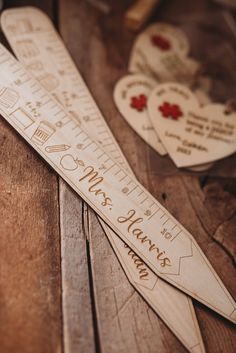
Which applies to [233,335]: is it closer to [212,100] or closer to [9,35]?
[212,100]

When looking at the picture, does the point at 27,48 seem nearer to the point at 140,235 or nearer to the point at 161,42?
the point at 161,42

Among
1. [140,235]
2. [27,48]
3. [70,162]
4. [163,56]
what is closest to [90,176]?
[70,162]

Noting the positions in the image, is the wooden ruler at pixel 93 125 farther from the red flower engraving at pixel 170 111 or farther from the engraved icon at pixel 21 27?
the red flower engraving at pixel 170 111

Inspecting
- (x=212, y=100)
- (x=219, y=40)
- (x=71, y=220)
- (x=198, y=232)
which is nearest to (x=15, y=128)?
(x=71, y=220)

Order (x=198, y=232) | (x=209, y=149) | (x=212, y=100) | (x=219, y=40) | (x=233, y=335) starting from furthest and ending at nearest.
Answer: (x=219, y=40), (x=212, y=100), (x=209, y=149), (x=198, y=232), (x=233, y=335)

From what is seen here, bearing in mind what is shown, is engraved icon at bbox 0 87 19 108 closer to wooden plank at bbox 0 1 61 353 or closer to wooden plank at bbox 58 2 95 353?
wooden plank at bbox 0 1 61 353

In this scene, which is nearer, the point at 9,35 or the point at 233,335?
the point at 233,335

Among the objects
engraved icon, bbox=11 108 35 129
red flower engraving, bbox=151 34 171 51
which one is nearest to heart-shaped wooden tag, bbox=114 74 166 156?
red flower engraving, bbox=151 34 171 51

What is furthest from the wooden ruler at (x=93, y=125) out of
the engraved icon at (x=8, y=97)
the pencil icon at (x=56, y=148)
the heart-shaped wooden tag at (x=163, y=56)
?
the heart-shaped wooden tag at (x=163, y=56)
